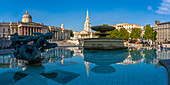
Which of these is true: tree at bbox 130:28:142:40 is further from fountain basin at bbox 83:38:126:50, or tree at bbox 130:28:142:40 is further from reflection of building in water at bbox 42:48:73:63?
reflection of building in water at bbox 42:48:73:63

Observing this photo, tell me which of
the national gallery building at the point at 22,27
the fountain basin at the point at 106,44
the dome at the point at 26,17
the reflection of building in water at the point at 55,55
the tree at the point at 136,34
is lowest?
the reflection of building in water at the point at 55,55

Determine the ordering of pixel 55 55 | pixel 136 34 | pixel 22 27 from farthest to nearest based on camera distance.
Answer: pixel 22 27, pixel 136 34, pixel 55 55

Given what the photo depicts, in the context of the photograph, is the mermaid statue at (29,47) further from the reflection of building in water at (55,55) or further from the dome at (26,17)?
the dome at (26,17)

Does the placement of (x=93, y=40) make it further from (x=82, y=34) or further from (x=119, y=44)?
(x=82, y=34)

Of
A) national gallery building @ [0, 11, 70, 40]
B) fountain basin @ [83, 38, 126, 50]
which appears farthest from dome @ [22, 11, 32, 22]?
fountain basin @ [83, 38, 126, 50]

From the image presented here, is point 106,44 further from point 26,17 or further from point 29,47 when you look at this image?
point 26,17

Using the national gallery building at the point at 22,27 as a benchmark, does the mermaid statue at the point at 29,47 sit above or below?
below

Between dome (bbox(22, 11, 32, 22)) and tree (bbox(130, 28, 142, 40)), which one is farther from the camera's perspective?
dome (bbox(22, 11, 32, 22))

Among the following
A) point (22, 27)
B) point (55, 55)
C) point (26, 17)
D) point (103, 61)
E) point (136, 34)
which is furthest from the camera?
point (26, 17)

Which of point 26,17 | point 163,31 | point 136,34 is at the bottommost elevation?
point 136,34

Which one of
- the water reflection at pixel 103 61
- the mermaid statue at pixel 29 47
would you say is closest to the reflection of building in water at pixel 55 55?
the mermaid statue at pixel 29 47

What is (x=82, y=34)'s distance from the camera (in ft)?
420

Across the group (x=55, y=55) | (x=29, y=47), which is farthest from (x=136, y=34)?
(x=29, y=47)

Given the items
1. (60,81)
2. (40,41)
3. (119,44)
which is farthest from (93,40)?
(60,81)
